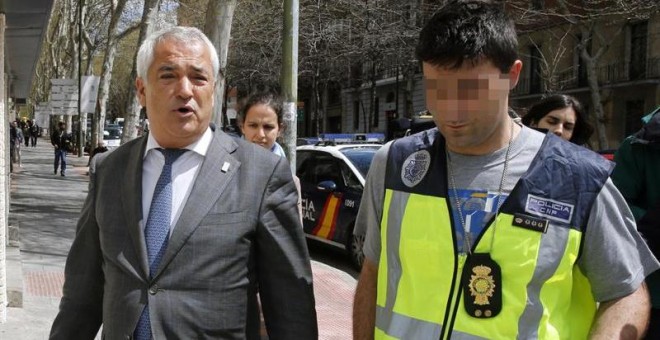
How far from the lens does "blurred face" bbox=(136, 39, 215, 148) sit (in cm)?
227

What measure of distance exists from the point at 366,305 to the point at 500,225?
1.66 ft

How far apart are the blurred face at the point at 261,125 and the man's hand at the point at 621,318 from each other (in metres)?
3.04

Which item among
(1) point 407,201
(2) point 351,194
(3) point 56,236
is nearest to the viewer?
(1) point 407,201

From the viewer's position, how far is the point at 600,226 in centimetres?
181

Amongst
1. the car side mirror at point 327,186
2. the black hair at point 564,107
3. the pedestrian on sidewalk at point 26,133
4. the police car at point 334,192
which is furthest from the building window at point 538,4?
the pedestrian on sidewalk at point 26,133

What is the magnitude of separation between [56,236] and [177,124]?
9738mm

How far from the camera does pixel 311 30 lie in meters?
22.7

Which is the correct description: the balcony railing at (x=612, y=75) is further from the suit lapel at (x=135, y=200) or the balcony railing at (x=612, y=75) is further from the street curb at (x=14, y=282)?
the suit lapel at (x=135, y=200)

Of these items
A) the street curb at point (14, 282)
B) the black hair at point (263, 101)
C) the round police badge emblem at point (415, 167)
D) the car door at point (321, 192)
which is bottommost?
the street curb at point (14, 282)

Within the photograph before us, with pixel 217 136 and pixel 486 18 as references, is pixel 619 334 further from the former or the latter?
pixel 217 136

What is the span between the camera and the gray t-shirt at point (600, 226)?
1810 millimetres

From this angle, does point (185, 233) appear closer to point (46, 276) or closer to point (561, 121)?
point (561, 121)

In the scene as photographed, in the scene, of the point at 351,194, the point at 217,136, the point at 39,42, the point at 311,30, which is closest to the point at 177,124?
the point at 217,136

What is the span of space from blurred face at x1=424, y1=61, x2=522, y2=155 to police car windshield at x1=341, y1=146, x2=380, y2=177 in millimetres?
7684
